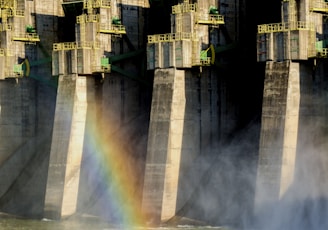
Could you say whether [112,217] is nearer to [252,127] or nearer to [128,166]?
[128,166]

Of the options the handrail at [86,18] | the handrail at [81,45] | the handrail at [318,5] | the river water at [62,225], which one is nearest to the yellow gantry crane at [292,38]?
the handrail at [318,5]

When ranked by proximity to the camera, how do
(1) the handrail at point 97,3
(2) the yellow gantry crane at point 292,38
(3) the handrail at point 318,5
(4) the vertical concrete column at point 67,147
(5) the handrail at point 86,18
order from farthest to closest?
(1) the handrail at point 97,3 < (5) the handrail at point 86,18 < (4) the vertical concrete column at point 67,147 < (3) the handrail at point 318,5 < (2) the yellow gantry crane at point 292,38

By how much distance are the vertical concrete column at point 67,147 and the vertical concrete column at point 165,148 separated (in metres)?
9.33

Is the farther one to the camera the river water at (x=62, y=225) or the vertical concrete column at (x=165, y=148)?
the river water at (x=62, y=225)

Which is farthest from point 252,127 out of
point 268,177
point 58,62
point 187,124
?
point 58,62

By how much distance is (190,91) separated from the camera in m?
75.8

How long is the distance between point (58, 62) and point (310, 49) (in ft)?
74.6

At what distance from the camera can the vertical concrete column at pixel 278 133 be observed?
219ft

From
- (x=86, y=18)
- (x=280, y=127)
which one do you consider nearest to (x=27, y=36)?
(x=86, y=18)

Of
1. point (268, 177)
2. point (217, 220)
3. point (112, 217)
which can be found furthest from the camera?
point (112, 217)

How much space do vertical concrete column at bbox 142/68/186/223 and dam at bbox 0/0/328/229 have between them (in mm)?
91

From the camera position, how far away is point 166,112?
74438 millimetres

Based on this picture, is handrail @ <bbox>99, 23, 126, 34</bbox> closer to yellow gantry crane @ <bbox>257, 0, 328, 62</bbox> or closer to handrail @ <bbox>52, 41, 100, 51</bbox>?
handrail @ <bbox>52, 41, 100, 51</bbox>

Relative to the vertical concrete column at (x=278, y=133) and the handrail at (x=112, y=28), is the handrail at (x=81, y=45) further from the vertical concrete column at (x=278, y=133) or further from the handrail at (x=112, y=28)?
the vertical concrete column at (x=278, y=133)
